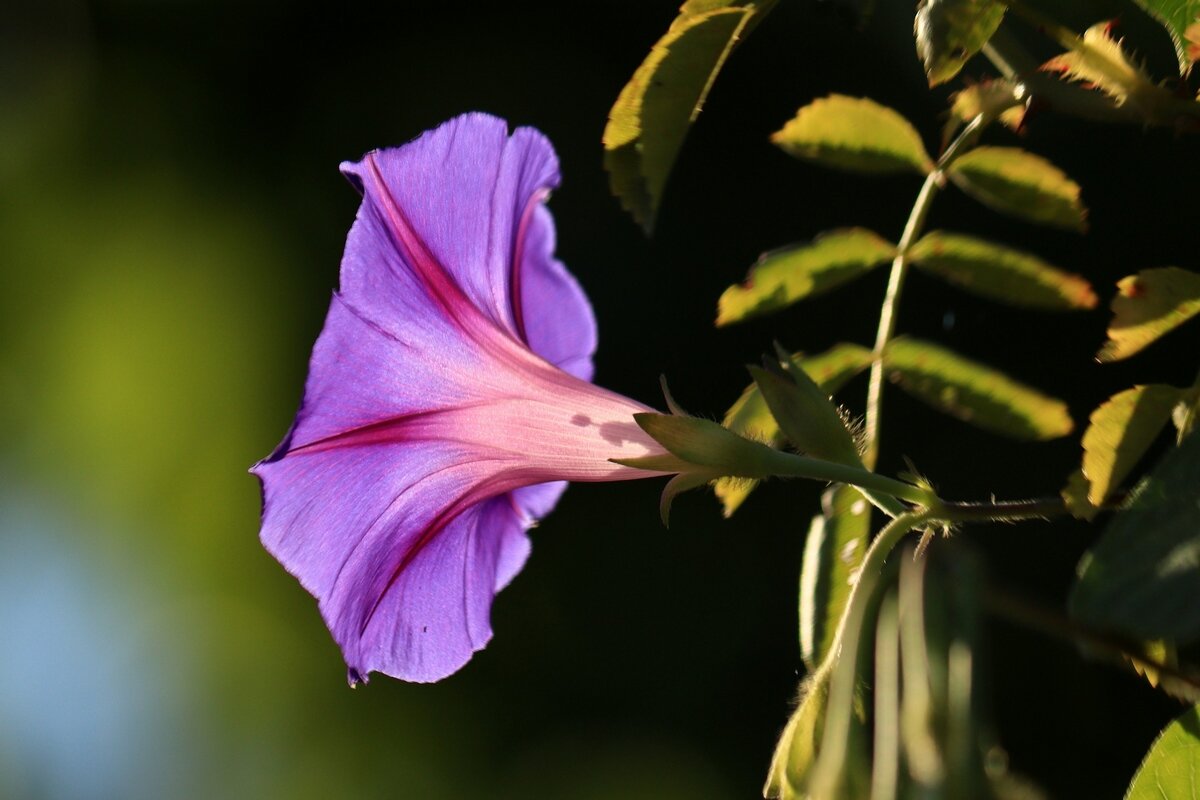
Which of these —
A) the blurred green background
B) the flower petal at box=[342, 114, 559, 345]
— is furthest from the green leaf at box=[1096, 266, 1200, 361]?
the blurred green background

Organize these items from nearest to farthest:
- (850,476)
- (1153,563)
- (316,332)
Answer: (1153,563), (850,476), (316,332)

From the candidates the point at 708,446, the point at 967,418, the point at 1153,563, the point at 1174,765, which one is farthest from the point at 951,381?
the point at 1153,563

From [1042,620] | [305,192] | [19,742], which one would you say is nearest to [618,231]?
[305,192]

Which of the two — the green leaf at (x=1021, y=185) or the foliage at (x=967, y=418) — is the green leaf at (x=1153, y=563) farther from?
the green leaf at (x=1021, y=185)

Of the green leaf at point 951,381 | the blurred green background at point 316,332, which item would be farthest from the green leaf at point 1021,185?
the blurred green background at point 316,332

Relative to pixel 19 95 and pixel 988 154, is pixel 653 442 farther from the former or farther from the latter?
pixel 19 95

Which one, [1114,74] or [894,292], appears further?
[894,292]

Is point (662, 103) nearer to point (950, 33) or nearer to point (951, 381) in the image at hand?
point (950, 33)
